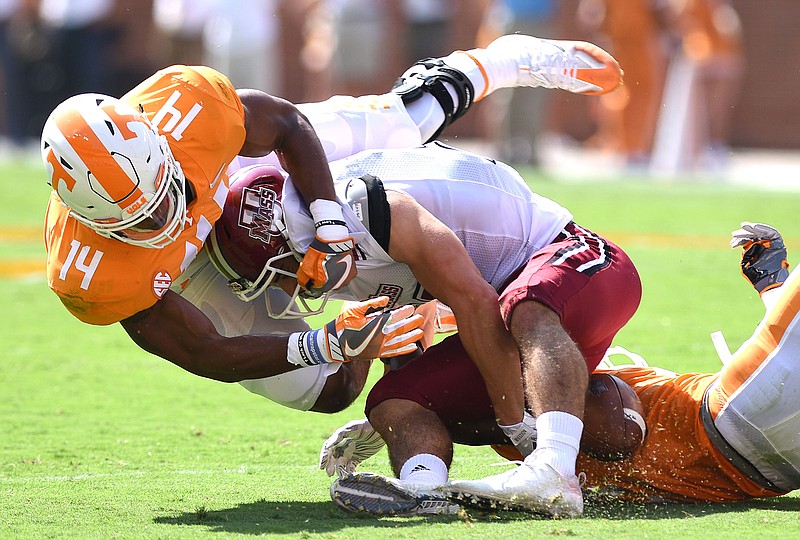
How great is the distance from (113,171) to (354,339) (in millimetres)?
827

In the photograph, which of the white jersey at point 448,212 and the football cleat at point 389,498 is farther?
the white jersey at point 448,212

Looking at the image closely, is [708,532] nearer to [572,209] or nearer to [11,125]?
[572,209]

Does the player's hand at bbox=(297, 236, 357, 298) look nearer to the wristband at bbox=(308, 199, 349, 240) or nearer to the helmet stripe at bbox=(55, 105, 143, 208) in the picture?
the wristband at bbox=(308, 199, 349, 240)

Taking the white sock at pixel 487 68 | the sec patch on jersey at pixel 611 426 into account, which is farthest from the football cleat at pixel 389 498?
the white sock at pixel 487 68

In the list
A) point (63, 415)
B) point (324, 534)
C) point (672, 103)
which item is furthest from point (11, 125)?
point (324, 534)

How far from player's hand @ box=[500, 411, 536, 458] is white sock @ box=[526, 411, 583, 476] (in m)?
0.18

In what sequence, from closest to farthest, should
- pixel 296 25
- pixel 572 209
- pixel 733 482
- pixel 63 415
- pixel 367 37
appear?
pixel 733 482 < pixel 63 415 < pixel 572 209 < pixel 367 37 < pixel 296 25

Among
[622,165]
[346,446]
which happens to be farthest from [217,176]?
[622,165]

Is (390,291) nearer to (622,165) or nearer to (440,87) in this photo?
(440,87)

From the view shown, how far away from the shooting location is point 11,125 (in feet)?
47.4

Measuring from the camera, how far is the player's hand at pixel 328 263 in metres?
3.95

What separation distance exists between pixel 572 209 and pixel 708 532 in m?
6.89

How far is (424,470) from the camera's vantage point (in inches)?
147

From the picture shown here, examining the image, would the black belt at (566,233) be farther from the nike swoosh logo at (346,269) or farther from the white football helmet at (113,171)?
the white football helmet at (113,171)
